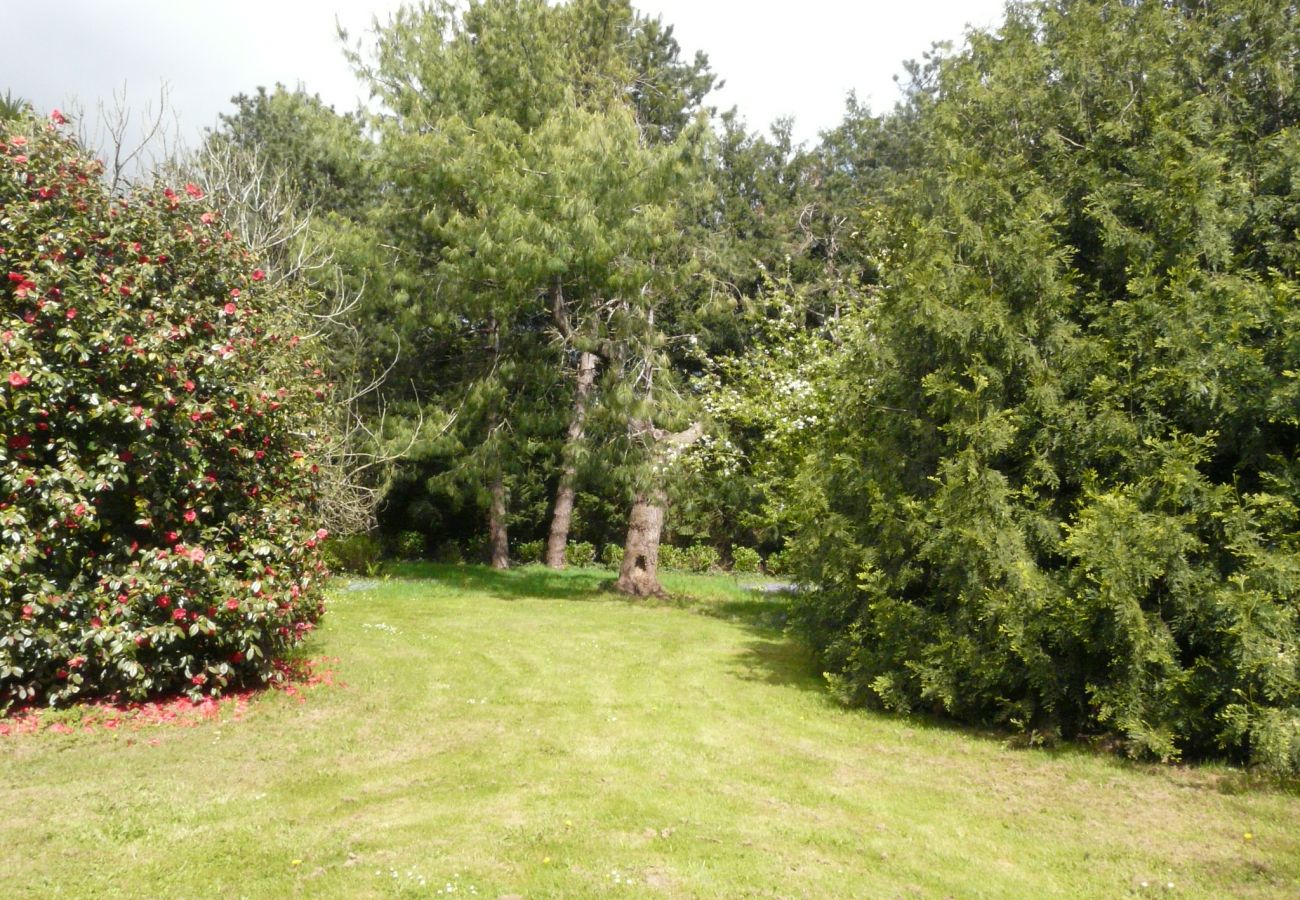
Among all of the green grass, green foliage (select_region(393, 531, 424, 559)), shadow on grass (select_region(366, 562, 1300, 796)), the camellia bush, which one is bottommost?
the green grass

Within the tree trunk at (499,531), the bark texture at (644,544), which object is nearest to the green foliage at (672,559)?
the tree trunk at (499,531)

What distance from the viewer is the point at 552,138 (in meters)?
13.6

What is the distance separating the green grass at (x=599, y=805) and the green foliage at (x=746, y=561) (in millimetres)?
13130

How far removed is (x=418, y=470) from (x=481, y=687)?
11.1 metres

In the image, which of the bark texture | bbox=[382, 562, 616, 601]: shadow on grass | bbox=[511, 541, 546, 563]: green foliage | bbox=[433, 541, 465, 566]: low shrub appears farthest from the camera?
bbox=[511, 541, 546, 563]: green foliage

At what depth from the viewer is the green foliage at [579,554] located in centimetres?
2294

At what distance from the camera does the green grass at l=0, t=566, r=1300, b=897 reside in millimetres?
4770

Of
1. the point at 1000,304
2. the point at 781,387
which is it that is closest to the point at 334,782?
the point at 1000,304

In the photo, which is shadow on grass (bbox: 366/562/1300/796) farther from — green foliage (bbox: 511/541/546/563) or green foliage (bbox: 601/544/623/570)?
green foliage (bbox: 511/541/546/563)

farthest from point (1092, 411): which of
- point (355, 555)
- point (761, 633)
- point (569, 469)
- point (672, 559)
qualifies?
point (672, 559)

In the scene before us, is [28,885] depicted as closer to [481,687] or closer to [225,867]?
[225,867]

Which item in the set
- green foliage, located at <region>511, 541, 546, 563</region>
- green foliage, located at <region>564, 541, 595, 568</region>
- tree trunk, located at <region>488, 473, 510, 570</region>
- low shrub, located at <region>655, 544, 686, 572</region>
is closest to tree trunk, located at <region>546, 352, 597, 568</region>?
green foliage, located at <region>564, 541, 595, 568</region>

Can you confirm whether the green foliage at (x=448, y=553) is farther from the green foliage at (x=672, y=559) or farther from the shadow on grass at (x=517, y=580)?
the green foliage at (x=672, y=559)

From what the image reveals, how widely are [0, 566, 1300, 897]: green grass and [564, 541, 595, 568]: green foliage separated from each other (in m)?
13.6
